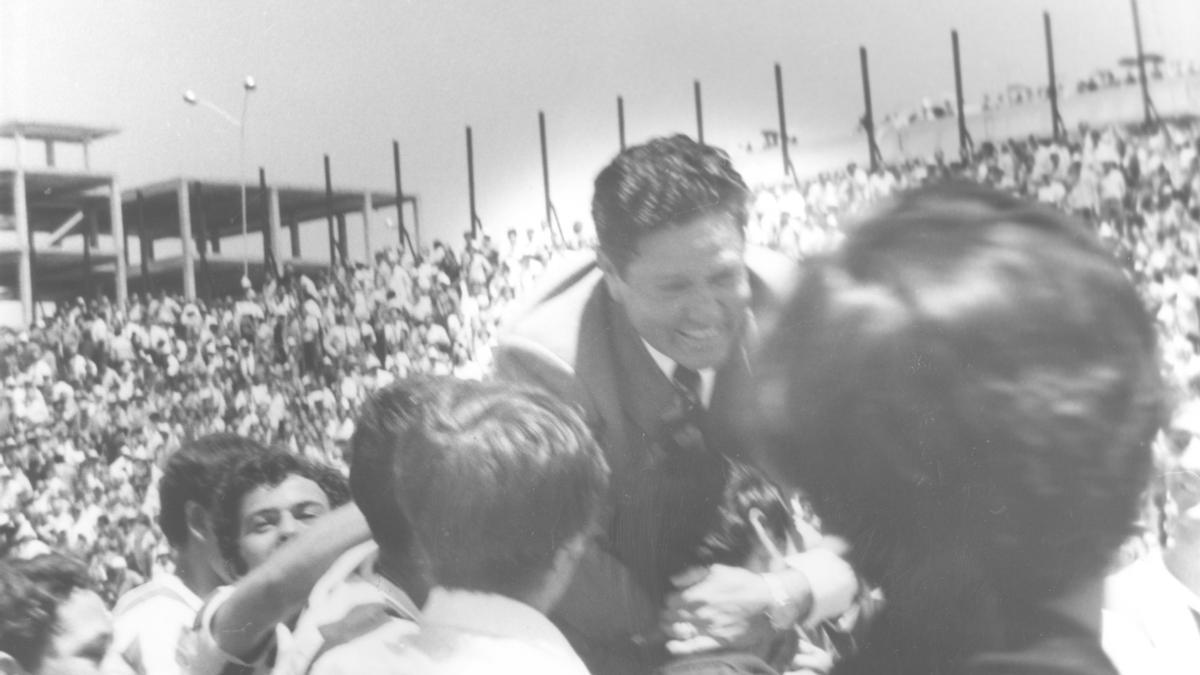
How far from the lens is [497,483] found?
1.14 meters

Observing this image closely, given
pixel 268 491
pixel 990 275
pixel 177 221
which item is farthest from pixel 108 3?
pixel 990 275

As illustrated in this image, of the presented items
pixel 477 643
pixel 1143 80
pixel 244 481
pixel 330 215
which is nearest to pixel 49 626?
pixel 244 481

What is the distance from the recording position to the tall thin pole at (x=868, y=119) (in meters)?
1.36

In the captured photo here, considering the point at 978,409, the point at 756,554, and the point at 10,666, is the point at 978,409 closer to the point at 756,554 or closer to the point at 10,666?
the point at 756,554

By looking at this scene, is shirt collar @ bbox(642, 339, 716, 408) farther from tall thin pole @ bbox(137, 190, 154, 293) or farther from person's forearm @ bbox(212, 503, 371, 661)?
tall thin pole @ bbox(137, 190, 154, 293)

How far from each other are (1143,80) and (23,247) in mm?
1339

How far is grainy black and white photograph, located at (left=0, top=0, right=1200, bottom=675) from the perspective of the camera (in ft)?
2.25

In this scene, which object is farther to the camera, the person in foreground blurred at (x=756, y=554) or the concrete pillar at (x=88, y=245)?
the concrete pillar at (x=88, y=245)

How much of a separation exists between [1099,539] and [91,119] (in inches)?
56.5

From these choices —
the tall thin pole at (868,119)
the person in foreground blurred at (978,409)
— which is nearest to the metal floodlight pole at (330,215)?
the tall thin pole at (868,119)

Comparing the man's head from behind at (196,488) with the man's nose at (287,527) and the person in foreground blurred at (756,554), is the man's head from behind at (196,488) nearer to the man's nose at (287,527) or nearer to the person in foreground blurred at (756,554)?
the man's nose at (287,527)

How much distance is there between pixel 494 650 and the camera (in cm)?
104

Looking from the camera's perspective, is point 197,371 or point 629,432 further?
point 197,371

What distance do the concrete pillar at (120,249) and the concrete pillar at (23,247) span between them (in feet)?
0.42
